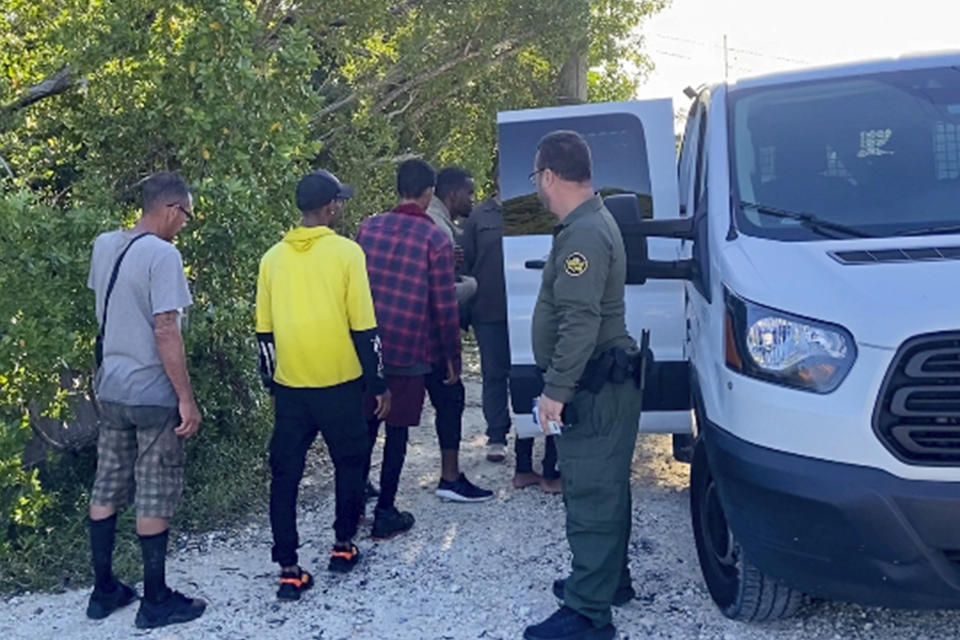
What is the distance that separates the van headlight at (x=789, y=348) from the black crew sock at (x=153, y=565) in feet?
8.38

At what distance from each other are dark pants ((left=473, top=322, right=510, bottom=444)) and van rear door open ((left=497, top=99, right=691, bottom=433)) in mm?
907

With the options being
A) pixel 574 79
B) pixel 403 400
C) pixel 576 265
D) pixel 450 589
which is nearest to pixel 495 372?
pixel 403 400

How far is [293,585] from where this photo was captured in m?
4.80

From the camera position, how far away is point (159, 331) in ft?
14.4

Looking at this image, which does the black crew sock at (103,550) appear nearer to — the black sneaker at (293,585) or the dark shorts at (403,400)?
the black sneaker at (293,585)

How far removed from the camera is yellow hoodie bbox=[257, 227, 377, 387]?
465 cm

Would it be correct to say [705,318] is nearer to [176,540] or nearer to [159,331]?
[159,331]

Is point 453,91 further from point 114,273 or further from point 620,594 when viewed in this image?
point 620,594

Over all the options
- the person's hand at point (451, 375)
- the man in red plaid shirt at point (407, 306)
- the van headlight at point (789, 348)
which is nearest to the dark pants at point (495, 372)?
the person's hand at point (451, 375)

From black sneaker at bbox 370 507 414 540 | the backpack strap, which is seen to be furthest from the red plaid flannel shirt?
the backpack strap

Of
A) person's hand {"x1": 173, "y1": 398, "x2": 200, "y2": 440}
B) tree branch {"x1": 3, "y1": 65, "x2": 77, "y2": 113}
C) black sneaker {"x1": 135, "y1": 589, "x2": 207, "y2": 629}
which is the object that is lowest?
black sneaker {"x1": 135, "y1": 589, "x2": 207, "y2": 629}

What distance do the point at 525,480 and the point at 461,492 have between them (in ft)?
1.46

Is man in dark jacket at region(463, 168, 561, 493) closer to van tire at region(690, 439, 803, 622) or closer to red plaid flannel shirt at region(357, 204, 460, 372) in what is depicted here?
red plaid flannel shirt at region(357, 204, 460, 372)

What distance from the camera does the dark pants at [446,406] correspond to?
595 centimetres
